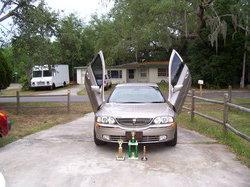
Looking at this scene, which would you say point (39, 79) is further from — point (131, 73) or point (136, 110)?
point (136, 110)

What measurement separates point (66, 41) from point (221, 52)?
22.3 m

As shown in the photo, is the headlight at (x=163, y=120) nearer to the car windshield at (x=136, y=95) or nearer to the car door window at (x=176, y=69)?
the car windshield at (x=136, y=95)

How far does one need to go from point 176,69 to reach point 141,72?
4057cm

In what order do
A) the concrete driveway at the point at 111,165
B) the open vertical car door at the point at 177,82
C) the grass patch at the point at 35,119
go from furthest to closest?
the grass patch at the point at 35,119 < the open vertical car door at the point at 177,82 < the concrete driveway at the point at 111,165

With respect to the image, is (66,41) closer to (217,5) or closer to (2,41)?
(2,41)

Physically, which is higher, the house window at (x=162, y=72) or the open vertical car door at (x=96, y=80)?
the open vertical car door at (x=96, y=80)

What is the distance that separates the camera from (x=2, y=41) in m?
19.2

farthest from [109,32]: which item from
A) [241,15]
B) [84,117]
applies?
[84,117]

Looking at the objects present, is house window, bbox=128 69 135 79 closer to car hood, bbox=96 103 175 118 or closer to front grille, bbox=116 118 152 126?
car hood, bbox=96 103 175 118

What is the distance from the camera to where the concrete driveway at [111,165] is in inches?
274

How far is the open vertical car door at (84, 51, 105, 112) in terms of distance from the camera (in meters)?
11.1

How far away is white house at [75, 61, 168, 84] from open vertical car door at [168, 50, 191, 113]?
1497 inches

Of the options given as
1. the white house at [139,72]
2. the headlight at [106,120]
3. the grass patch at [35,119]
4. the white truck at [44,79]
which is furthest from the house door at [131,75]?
the headlight at [106,120]

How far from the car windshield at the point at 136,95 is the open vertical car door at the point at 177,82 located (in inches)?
15.8
